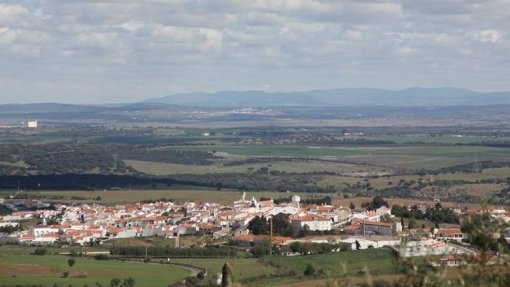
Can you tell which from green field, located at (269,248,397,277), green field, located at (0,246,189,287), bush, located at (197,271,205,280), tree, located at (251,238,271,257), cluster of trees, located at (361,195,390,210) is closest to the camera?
bush, located at (197,271,205,280)

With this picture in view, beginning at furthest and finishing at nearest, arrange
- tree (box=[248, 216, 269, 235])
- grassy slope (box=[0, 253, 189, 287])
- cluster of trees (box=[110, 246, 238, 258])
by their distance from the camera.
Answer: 1. tree (box=[248, 216, 269, 235])
2. cluster of trees (box=[110, 246, 238, 258])
3. grassy slope (box=[0, 253, 189, 287])

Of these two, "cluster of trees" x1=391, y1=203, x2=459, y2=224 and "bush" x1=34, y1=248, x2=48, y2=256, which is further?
"cluster of trees" x1=391, y1=203, x2=459, y2=224

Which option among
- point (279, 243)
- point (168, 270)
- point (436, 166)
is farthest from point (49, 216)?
point (436, 166)

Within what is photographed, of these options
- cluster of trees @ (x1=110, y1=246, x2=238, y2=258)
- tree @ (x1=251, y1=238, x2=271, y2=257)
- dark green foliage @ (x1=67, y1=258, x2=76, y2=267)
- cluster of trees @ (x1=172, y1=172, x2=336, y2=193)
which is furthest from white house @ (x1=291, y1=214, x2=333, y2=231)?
cluster of trees @ (x1=172, y1=172, x2=336, y2=193)

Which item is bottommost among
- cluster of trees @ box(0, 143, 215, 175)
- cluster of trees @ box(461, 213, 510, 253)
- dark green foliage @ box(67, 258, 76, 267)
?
cluster of trees @ box(0, 143, 215, 175)

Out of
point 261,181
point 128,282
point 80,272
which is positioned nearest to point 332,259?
point 80,272

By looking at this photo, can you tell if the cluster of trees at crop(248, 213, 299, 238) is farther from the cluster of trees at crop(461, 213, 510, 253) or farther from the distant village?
the cluster of trees at crop(461, 213, 510, 253)
